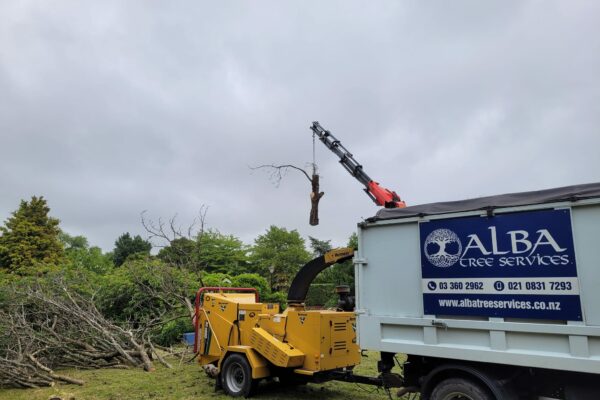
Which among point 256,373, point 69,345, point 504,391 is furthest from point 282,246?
point 504,391

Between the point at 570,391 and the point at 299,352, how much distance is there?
3693mm

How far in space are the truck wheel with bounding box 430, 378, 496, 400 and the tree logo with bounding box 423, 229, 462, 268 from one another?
1.22 metres

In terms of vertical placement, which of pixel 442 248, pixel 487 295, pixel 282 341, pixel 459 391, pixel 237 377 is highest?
pixel 442 248

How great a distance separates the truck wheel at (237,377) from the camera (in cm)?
690

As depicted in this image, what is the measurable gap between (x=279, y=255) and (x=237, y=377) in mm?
36661

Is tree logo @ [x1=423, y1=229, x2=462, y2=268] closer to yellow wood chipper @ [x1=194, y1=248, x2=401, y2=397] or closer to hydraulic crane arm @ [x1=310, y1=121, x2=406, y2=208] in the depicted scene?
yellow wood chipper @ [x1=194, y1=248, x2=401, y2=397]

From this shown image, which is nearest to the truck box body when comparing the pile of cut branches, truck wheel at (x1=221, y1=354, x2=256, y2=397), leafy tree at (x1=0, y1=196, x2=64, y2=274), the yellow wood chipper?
the yellow wood chipper

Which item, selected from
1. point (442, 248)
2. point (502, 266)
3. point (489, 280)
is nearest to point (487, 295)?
point (489, 280)

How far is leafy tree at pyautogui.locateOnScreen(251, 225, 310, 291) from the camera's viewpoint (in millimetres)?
41531

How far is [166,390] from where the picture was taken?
7711 mm

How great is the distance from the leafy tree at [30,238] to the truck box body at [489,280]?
1326 inches

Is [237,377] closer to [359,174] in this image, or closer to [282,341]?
[282,341]

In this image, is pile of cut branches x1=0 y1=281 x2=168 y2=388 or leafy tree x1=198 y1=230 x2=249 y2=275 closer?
pile of cut branches x1=0 y1=281 x2=168 y2=388

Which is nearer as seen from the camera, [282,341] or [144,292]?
[282,341]
